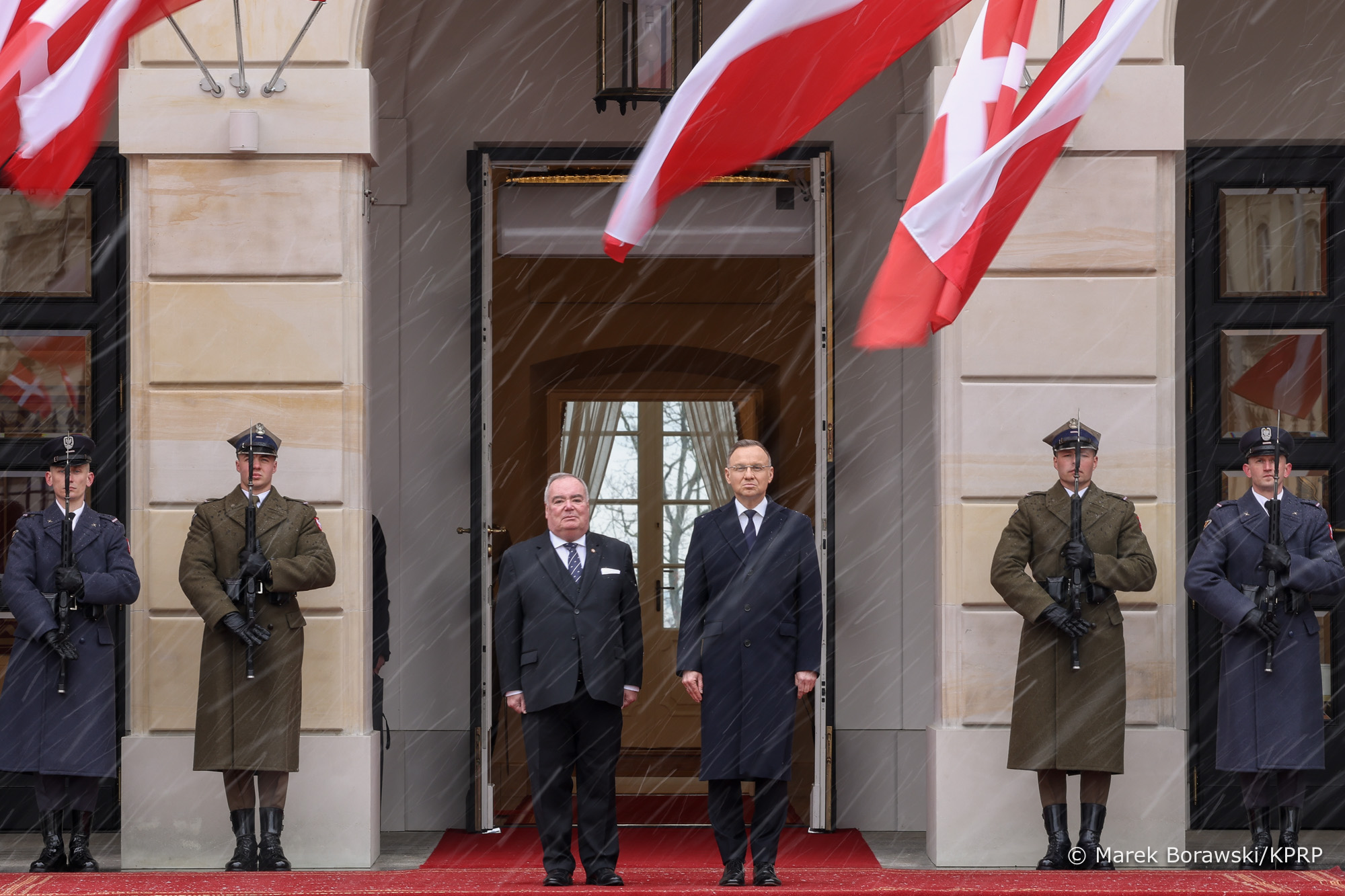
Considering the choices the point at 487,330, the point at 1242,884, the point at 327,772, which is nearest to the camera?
the point at 1242,884

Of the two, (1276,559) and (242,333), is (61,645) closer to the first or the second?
(242,333)

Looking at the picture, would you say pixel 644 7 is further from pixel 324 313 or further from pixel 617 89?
pixel 324 313

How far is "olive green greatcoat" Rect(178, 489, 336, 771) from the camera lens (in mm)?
6980

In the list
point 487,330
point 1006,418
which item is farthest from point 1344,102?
point 487,330

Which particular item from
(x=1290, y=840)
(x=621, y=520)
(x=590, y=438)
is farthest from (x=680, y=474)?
(x=1290, y=840)

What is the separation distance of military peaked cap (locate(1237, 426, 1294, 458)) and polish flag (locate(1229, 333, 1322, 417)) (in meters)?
1.61

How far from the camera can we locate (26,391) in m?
8.70

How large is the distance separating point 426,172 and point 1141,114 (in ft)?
12.9

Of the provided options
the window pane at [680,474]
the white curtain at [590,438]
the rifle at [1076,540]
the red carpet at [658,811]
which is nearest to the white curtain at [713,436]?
the window pane at [680,474]

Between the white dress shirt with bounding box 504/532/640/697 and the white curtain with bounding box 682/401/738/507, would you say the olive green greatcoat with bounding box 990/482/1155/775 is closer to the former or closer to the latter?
the white dress shirt with bounding box 504/532/640/697

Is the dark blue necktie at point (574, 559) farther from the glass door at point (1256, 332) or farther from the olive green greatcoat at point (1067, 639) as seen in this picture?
the glass door at point (1256, 332)

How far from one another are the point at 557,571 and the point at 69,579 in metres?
2.20

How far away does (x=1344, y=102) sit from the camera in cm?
892

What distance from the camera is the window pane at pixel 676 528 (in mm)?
12797
